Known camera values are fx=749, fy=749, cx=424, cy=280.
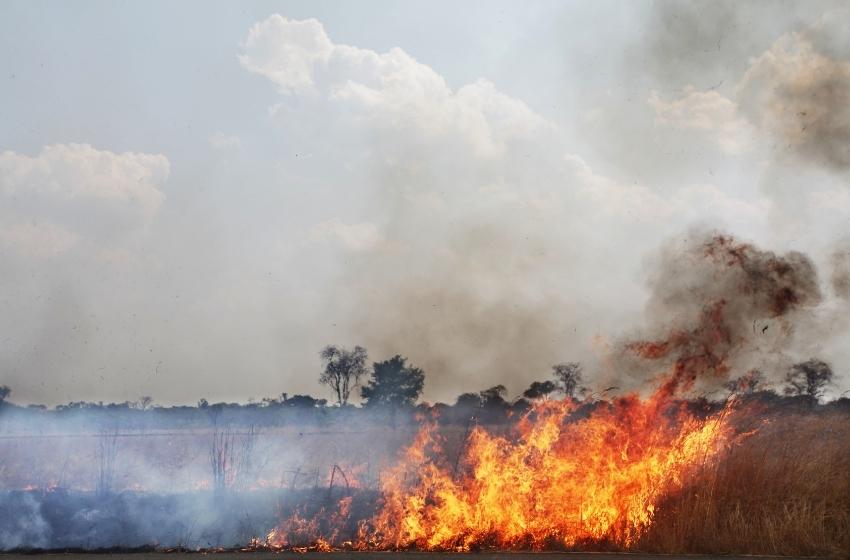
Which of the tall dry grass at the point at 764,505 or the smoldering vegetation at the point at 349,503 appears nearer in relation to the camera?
the tall dry grass at the point at 764,505

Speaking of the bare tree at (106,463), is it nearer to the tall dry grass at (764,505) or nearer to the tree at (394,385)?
the tall dry grass at (764,505)

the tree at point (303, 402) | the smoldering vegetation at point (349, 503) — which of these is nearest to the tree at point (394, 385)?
the tree at point (303, 402)

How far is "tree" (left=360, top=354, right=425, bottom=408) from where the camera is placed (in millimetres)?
38406

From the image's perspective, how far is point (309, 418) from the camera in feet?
113

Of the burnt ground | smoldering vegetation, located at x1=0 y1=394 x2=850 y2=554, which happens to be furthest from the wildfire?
the burnt ground

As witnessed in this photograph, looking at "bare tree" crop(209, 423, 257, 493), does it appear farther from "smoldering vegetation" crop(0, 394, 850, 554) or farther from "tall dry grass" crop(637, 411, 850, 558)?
"tall dry grass" crop(637, 411, 850, 558)

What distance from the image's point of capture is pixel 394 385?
3994cm

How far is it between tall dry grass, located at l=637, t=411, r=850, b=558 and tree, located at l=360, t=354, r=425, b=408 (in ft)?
81.9

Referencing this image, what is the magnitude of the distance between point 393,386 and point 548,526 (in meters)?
27.8

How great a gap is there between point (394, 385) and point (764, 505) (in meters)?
28.3

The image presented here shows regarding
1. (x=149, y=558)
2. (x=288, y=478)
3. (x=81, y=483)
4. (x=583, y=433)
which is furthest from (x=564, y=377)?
(x=149, y=558)

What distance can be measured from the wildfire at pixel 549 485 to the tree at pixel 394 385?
23887mm

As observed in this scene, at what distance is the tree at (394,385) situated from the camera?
38.4 meters

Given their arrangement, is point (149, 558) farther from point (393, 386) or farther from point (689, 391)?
point (393, 386)
